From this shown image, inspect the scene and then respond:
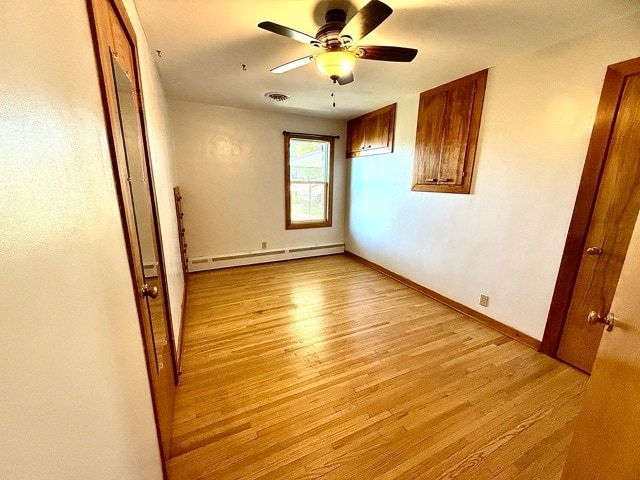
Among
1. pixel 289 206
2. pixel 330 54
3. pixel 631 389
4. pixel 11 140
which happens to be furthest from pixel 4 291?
pixel 289 206

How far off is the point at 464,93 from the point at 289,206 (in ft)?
8.88

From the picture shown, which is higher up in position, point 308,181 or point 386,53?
point 386,53

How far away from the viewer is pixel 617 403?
2.54ft

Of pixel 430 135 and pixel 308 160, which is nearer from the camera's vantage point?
pixel 430 135

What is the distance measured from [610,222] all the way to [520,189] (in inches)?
23.9

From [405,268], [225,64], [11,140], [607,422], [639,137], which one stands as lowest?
[405,268]

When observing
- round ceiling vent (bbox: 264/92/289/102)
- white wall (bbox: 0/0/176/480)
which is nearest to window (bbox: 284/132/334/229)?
round ceiling vent (bbox: 264/92/289/102)

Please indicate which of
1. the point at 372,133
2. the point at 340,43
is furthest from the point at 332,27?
the point at 372,133

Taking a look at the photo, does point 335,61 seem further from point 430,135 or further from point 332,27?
point 430,135

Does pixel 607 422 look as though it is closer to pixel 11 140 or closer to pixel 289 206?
pixel 11 140

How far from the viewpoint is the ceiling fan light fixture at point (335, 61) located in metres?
1.66

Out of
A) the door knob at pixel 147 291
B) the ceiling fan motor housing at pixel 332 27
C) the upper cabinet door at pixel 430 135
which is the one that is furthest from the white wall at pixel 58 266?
the upper cabinet door at pixel 430 135

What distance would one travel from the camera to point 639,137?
1.59m

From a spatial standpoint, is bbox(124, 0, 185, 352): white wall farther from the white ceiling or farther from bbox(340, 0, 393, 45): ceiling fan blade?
bbox(340, 0, 393, 45): ceiling fan blade
